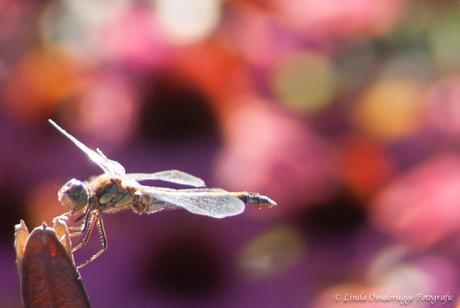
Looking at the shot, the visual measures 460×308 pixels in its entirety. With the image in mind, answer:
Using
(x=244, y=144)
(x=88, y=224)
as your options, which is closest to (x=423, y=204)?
(x=244, y=144)

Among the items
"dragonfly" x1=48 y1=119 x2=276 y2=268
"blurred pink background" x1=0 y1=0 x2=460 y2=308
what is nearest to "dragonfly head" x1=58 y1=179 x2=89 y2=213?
"dragonfly" x1=48 y1=119 x2=276 y2=268

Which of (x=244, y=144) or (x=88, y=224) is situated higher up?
(x=244, y=144)

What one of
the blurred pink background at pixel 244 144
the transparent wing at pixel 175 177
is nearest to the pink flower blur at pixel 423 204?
the blurred pink background at pixel 244 144

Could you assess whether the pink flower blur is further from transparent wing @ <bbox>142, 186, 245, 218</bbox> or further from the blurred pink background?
transparent wing @ <bbox>142, 186, 245, 218</bbox>

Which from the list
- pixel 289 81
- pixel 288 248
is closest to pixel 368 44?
pixel 289 81

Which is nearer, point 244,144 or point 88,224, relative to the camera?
point 88,224

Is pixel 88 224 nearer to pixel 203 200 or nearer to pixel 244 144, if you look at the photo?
pixel 203 200
